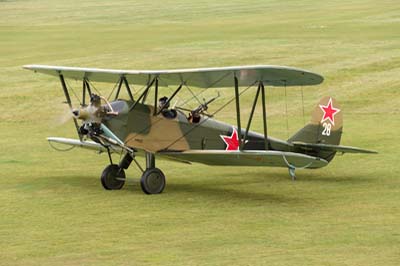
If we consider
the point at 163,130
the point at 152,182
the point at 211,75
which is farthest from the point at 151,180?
the point at 211,75

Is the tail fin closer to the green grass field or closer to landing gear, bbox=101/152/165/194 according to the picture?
the green grass field

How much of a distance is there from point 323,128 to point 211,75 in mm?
3086

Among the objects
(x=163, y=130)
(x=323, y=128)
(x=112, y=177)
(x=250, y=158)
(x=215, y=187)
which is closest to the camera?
(x=250, y=158)

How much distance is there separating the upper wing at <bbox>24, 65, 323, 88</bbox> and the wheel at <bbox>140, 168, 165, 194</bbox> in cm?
154

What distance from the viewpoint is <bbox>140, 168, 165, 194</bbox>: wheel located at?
1752 cm

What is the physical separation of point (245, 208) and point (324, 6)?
49.3 m

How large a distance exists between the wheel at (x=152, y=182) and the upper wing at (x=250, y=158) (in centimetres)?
39

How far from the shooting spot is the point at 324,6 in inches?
2537

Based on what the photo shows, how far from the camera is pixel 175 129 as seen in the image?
17969 millimetres

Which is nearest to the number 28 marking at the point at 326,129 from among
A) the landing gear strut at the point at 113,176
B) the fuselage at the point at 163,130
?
the fuselage at the point at 163,130

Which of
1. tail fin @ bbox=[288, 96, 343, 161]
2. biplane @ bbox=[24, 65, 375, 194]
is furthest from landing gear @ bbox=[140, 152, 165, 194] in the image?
tail fin @ bbox=[288, 96, 343, 161]

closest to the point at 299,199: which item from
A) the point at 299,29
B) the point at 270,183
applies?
the point at 270,183

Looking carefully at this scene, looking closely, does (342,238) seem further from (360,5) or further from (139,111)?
(360,5)

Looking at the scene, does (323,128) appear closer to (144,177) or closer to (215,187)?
(215,187)
